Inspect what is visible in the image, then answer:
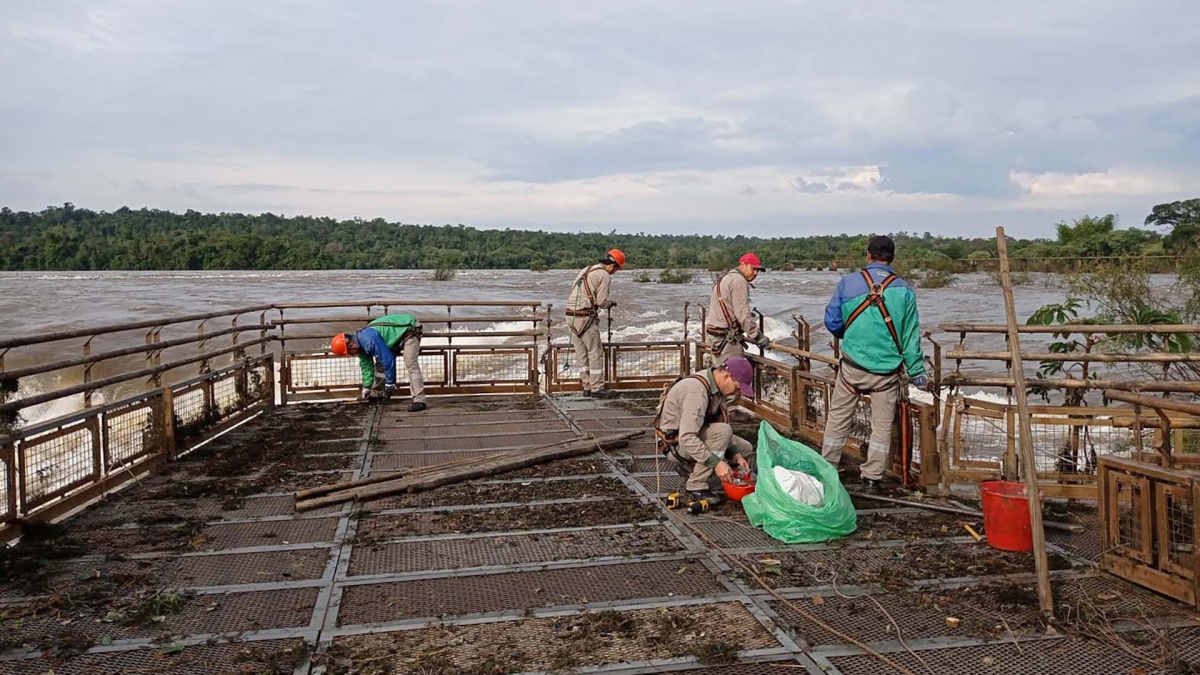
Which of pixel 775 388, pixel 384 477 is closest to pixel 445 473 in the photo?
pixel 384 477

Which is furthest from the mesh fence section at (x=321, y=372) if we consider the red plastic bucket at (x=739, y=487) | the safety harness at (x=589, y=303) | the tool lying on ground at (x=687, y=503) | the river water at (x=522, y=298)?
the river water at (x=522, y=298)

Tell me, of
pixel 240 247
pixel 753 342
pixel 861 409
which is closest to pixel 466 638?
pixel 861 409

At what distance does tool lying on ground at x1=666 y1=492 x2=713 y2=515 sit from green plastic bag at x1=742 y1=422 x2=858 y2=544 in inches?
10.0

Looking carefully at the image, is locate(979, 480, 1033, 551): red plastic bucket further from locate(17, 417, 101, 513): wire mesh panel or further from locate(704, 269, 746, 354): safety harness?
locate(17, 417, 101, 513): wire mesh panel

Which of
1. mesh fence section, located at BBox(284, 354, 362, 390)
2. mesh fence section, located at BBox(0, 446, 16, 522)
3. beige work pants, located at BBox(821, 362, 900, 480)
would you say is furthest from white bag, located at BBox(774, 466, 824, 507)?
mesh fence section, located at BBox(284, 354, 362, 390)

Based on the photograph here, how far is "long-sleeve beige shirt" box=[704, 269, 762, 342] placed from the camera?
8.09 meters

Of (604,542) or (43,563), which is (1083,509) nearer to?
(604,542)

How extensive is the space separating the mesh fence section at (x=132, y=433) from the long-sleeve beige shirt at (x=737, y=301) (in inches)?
198

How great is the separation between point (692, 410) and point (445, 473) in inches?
76.0

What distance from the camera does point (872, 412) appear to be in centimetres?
574

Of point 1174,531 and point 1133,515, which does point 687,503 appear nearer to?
point 1133,515

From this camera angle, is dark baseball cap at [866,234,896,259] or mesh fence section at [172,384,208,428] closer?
dark baseball cap at [866,234,896,259]

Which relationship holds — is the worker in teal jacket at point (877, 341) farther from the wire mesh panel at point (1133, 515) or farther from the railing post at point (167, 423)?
the railing post at point (167, 423)

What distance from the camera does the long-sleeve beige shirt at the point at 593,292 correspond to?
9.96 m
